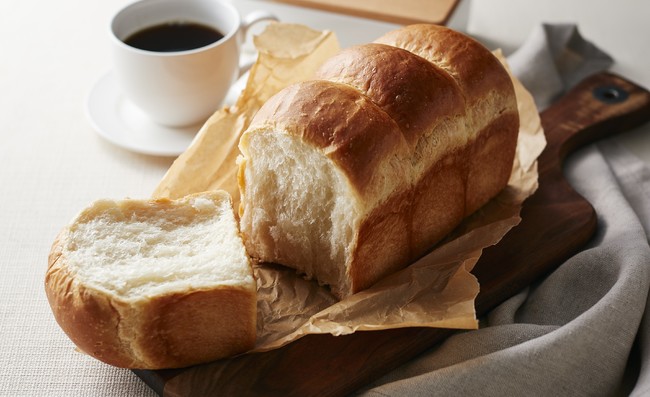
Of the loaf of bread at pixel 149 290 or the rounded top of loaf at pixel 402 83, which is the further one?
the rounded top of loaf at pixel 402 83

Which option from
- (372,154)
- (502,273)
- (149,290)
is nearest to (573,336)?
(502,273)

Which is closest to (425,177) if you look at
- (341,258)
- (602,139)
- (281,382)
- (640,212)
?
(341,258)

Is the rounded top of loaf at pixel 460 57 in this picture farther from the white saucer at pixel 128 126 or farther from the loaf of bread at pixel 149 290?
the white saucer at pixel 128 126

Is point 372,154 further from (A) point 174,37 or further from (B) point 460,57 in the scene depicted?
(A) point 174,37

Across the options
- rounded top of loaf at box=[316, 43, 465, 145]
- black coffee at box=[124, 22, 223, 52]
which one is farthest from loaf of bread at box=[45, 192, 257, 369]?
black coffee at box=[124, 22, 223, 52]

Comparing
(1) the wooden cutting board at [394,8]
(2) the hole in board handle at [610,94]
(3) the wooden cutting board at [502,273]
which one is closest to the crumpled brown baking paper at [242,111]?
(1) the wooden cutting board at [394,8]

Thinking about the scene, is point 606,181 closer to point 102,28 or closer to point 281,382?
point 281,382
